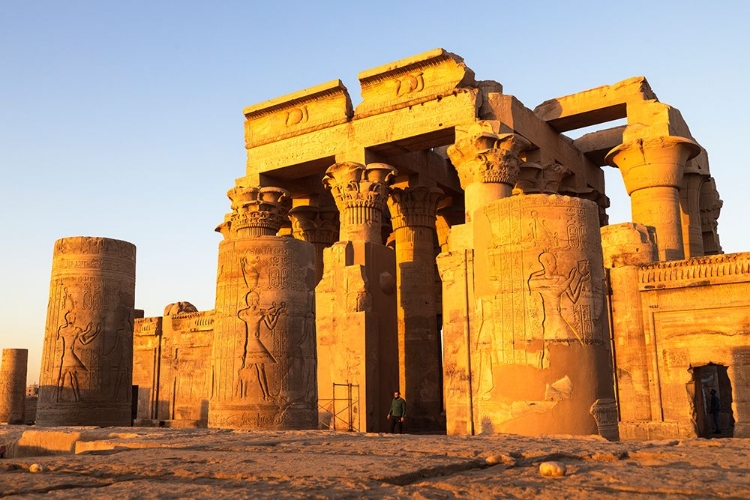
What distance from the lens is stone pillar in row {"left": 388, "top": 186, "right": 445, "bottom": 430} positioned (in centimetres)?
1914

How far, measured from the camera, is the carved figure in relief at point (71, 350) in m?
13.5

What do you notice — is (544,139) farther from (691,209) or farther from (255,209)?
(255,209)

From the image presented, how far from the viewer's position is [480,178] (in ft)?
51.5

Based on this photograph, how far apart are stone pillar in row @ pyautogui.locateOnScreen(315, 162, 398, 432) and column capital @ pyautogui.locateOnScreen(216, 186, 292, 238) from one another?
7.53ft

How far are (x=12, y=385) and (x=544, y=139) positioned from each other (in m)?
18.6

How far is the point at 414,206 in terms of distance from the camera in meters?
20.5

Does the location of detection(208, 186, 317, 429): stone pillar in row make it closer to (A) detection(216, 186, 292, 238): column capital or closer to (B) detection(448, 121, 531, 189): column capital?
(B) detection(448, 121, 531, 189): column capital

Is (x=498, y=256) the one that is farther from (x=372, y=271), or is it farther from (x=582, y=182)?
(x=582, y=182)

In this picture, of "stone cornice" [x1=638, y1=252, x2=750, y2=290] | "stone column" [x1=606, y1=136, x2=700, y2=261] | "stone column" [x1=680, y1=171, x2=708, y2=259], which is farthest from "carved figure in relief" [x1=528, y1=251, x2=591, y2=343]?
"stone column" [x1=680, y1=171, x2=708, y2=259]

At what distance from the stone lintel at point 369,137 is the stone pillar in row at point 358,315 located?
0.87 m

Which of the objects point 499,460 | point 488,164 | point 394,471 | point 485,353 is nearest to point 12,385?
point 488,164

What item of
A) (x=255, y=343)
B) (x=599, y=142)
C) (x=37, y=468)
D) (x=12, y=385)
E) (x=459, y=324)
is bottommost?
(x=37, y=468)

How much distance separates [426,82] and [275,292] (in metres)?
8.34

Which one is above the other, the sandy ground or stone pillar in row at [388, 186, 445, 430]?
stone pillar in row at [388, 186, 445, 430]
